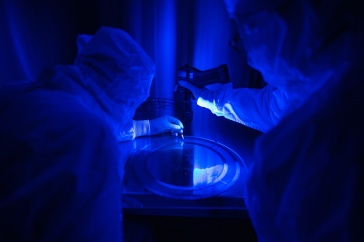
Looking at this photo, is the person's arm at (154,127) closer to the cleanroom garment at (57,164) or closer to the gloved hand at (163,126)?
the gloved hand at (163,126)

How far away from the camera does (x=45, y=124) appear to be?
0.83m

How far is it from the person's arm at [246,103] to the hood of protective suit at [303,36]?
0.65 metres

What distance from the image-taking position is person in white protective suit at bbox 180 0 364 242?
664 millimetres

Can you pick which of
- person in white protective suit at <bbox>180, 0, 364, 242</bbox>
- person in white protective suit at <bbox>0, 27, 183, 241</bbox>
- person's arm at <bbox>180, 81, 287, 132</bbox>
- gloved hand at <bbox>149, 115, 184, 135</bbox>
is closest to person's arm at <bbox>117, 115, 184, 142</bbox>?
gloved hand at <bbox>149, 115, 184, 135</bbox>

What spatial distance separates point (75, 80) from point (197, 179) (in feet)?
2.21

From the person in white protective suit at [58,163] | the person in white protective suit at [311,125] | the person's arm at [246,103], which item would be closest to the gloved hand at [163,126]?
the person's arm at [246,103]

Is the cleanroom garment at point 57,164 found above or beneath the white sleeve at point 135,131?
above

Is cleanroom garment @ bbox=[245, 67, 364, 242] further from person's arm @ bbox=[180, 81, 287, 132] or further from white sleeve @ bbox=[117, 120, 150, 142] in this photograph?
white sleeve @ bbox=[117, 120, 150, 142]

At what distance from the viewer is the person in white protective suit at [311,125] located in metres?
0.66

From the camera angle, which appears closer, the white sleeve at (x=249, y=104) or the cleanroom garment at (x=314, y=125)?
the cleanroom garment at (x=314, y=125)

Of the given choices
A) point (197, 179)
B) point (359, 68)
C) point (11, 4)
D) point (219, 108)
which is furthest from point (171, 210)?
point (11, 4)

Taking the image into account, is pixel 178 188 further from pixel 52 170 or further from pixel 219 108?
pixel 219 108

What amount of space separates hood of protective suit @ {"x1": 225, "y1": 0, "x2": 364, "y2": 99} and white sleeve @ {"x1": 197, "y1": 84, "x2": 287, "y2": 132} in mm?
645

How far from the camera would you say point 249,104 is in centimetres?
161
